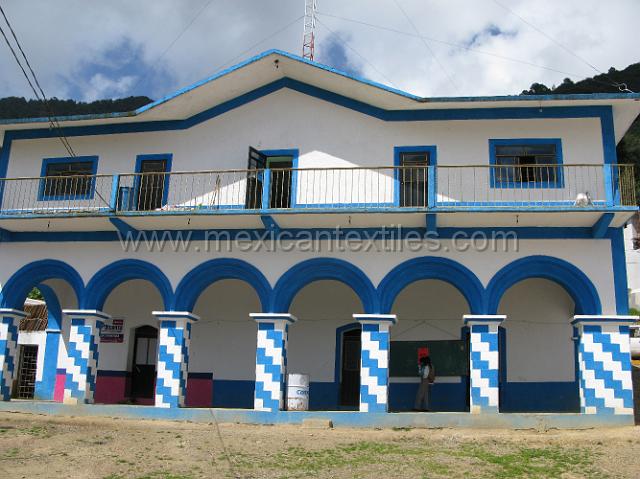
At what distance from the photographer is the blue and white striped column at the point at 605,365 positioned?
15367 millimetres

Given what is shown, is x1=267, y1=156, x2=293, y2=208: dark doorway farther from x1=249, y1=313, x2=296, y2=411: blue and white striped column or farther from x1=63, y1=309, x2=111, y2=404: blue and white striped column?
x1=63, y1=309, x2=111, y2=404: blue and white striped column

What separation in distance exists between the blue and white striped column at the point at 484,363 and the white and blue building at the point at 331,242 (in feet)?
0.11

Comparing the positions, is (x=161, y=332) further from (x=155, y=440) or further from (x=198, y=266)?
(x=155, y=440)

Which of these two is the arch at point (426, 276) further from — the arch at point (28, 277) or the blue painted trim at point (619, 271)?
the arch at point (28, 277)

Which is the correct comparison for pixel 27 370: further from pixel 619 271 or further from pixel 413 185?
pixel 619 271

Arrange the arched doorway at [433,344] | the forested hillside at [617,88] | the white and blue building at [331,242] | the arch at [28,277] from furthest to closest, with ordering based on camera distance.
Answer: the forested hillside at [617,88] → the arch at [28,277] → the arched doorway at [433,344] → the white and blue building at [331,242]

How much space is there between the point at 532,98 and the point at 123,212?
9.75 m

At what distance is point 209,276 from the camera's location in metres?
17.5

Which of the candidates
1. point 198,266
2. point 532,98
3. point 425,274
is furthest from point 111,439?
point 532,98

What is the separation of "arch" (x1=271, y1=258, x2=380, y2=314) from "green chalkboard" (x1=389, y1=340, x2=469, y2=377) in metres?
2.37

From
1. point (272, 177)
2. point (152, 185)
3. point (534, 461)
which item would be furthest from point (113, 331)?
point (534, 461)

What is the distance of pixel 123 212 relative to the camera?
17188 mm

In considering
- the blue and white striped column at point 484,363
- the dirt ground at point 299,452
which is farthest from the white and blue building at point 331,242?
the dirt ground at point 299,452

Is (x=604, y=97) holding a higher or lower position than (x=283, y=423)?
higher
